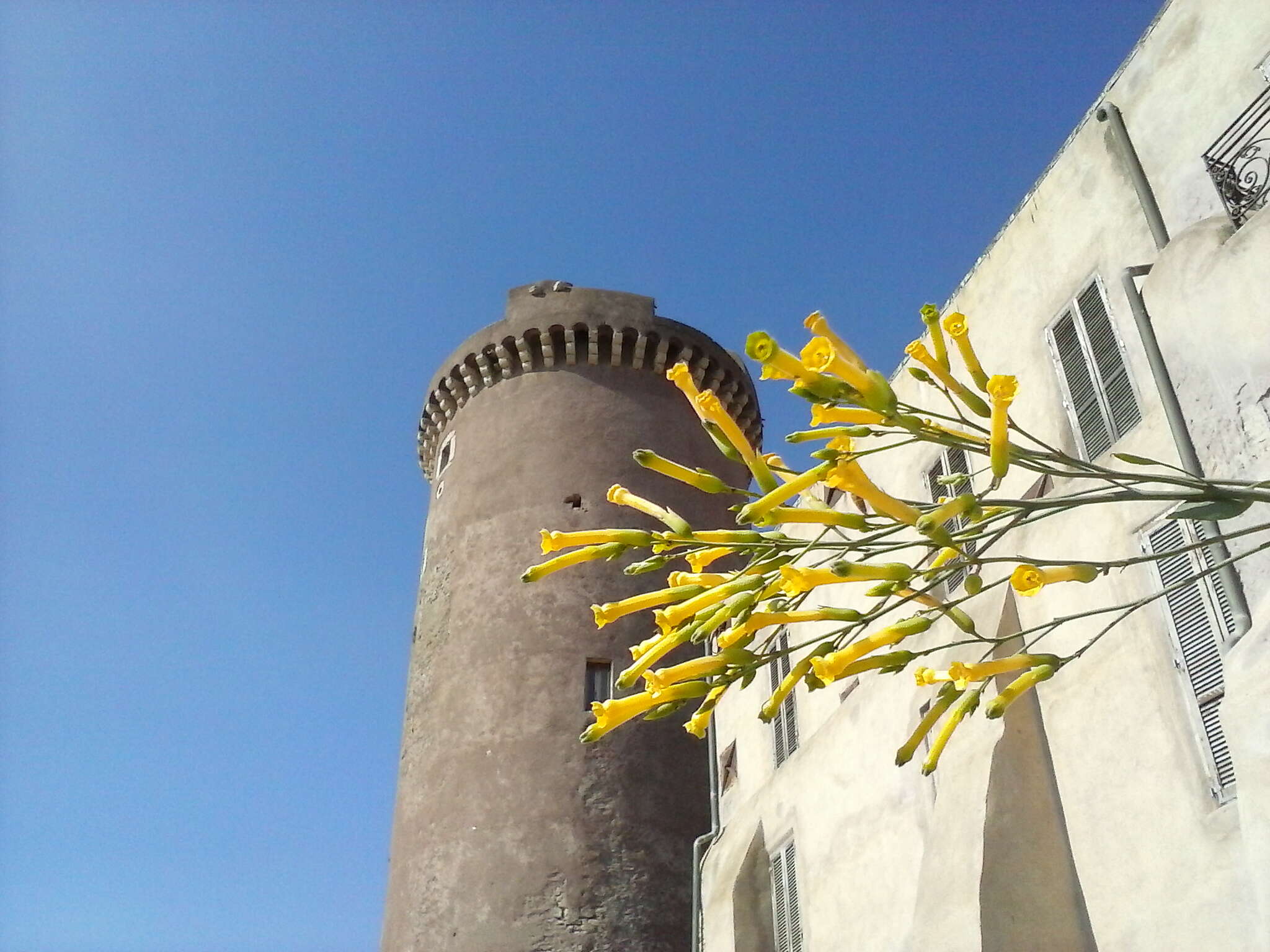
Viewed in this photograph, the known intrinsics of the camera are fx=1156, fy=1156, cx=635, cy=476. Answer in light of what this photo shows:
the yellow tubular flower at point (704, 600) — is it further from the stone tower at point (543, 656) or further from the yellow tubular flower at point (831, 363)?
the stone tower at point (543, 656)

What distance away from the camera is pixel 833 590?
445 inches

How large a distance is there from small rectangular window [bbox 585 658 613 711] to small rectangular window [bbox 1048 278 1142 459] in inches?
360

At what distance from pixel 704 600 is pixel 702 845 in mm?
10762

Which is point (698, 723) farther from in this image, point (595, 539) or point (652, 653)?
→ point (595, 539)

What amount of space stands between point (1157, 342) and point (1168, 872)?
298cm

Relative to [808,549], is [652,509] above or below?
above

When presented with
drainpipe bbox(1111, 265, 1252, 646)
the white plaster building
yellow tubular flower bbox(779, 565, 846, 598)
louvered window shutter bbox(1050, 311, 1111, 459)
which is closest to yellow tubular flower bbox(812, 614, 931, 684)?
yellow tubular flower bbox(779, 565, 846, 598)

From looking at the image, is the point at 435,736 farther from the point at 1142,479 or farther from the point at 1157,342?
the point at 1142,479

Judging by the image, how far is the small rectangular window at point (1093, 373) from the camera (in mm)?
7746

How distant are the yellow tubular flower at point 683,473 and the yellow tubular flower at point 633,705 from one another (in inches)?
27.1

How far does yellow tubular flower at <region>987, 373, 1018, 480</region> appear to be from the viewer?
3578 millimetres

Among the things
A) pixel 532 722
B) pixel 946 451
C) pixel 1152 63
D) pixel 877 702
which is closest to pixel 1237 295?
pixel 1152 63

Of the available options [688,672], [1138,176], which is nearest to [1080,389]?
[1138,176]

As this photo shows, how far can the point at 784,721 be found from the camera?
39.8 feet
